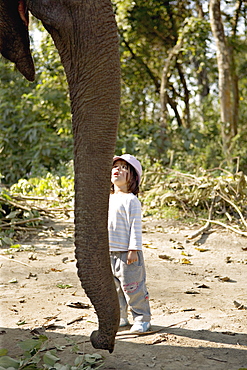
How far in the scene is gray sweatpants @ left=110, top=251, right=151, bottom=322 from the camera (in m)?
3.40

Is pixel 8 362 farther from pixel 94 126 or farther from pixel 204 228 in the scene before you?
pixel 204 228

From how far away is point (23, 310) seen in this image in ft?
12.1

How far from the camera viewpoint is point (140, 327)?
3311 millimetres

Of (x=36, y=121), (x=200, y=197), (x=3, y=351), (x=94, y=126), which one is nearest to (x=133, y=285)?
(x=3, y=351)

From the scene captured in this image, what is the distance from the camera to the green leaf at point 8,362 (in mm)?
2652

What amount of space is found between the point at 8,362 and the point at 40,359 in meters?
0.19

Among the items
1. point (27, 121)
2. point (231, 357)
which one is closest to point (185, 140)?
point (27, 121)

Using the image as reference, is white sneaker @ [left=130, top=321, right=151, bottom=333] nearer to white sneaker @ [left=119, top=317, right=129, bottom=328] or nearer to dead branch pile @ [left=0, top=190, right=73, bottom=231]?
white sneaker @ [left=119, top=317, right=129, bottom=328]

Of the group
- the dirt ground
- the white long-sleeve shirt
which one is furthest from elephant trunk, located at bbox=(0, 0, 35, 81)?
the dirt ground

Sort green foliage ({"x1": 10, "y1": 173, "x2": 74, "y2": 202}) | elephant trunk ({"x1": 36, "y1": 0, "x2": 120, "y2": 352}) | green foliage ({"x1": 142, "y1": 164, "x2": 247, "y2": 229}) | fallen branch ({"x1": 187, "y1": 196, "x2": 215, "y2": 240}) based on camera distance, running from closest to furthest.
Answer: elephant trunk ({"x1": 36, "y1": 0, "x2": 120, "y2": 352}) → fallen branch ({"x1": 187, "y1": 196, "x2": 215, "y2": 240}) → green foliage ({"x1": 142, "y1": 164, "x2": 247, "y2": 229}) → green foliage ({"x1": 10, "y1": 173, "x2": 74, "y2": 202})

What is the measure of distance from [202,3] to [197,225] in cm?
929

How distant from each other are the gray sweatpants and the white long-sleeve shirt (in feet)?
0.24

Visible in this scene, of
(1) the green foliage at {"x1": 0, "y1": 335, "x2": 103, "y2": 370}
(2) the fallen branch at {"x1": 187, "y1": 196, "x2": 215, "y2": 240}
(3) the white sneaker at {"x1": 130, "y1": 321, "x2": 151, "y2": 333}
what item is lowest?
(1) the green foliage at {"x1": 0, "y1": 335, "x2": 103, "y2": 370}

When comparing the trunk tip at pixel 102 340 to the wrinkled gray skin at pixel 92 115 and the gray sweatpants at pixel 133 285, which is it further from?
the gray sweatpants at pixel 133 285
